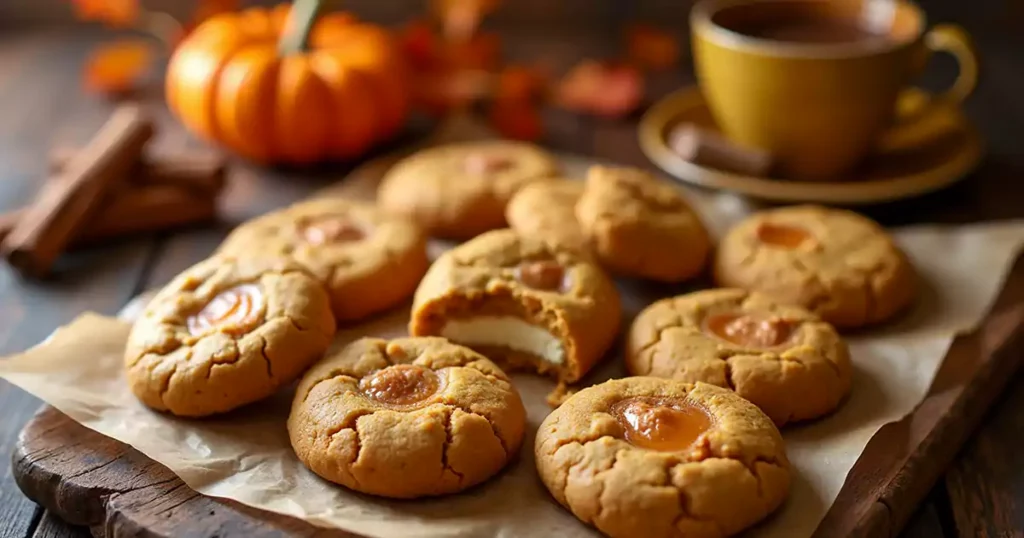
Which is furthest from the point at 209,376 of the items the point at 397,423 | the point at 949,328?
the point at 949,328

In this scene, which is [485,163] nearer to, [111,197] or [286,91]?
[286,91]

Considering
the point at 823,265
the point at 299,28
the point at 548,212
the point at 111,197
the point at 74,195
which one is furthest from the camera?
the point at 299,28

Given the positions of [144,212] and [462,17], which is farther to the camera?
[462,17]

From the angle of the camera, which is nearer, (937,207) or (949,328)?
(949,328)

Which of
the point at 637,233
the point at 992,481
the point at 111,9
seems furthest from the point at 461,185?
the point at 111,9

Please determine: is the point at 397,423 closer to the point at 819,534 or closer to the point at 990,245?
the point at 819,534

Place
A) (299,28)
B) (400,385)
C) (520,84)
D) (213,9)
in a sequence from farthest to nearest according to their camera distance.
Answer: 1. (213,9)
2. (520,84)
3. (299,28)
4. (400,385)
